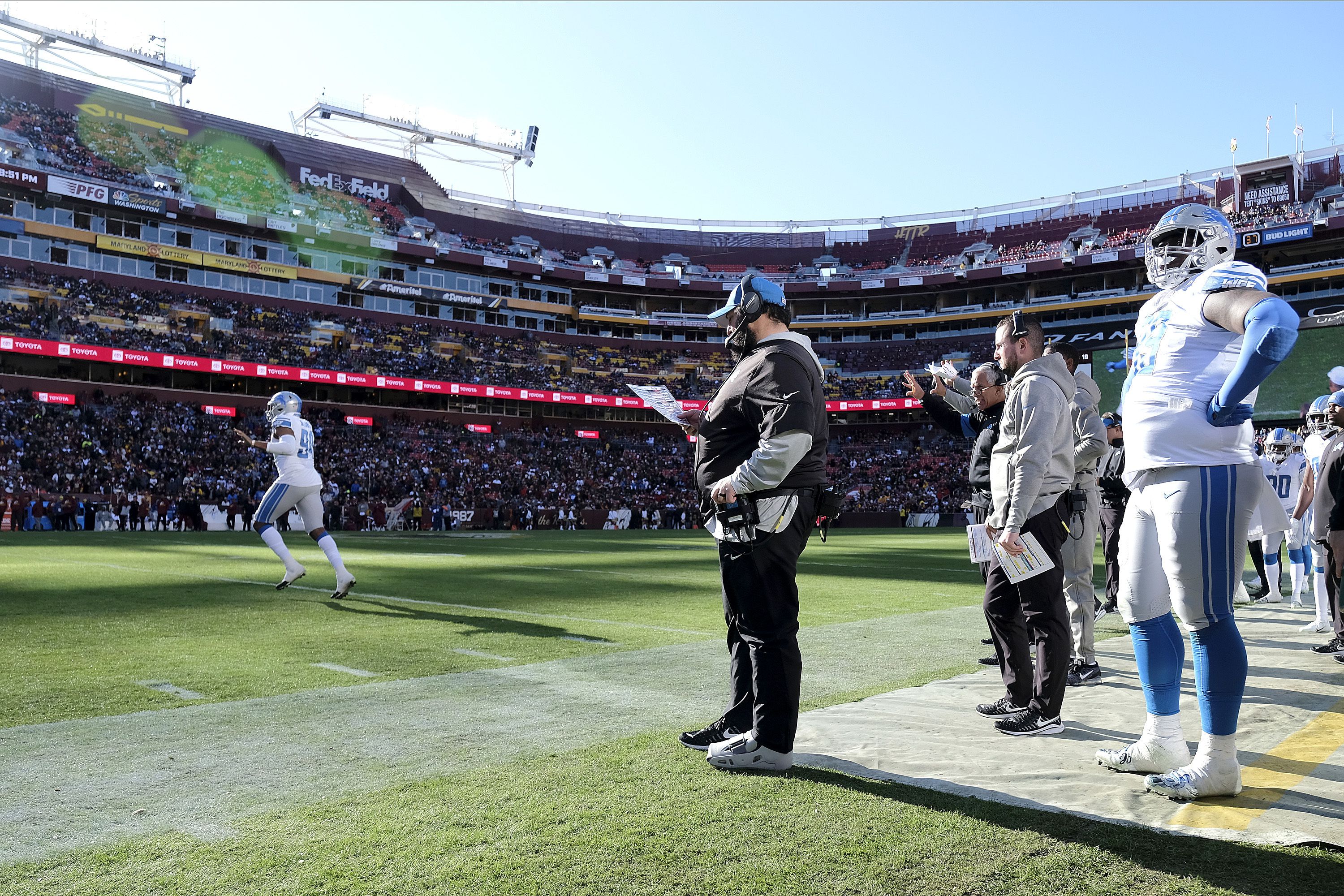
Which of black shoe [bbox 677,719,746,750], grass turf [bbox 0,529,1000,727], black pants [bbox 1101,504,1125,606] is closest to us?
black shoe [bbox 677,719,746,750]

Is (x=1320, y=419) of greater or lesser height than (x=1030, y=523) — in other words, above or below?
above

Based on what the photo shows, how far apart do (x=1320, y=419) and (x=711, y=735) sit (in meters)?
9.02

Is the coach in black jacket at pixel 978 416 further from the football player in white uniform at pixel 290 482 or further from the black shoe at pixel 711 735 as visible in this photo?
the football player in white uniform at pixel 290 482

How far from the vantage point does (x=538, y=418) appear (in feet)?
197

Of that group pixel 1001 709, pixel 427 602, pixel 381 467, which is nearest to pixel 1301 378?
pixel 381 467

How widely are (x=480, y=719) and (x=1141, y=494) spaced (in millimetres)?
3267

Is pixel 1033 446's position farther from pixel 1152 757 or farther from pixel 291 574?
pixel 291 574

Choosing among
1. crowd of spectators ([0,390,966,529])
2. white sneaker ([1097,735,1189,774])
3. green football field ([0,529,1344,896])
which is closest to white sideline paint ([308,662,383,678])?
green football field ([0,529,1344,896])

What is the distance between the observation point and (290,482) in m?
10.2

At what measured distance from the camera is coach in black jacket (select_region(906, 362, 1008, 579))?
582 cm

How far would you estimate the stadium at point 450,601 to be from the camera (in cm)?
295

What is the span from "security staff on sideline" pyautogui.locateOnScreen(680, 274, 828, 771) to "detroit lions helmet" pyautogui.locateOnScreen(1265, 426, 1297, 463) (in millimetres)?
12221

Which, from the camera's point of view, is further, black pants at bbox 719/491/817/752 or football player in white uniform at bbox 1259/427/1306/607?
football player in white uniform at bbox 1259/427/1306/607

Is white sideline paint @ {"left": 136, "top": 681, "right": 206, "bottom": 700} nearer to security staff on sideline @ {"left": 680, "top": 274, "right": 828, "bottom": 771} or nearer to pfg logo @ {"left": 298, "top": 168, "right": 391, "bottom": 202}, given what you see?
security staff on sideline @ {"left": 680, "top": 274, "right": 828, "bottom": 771}
